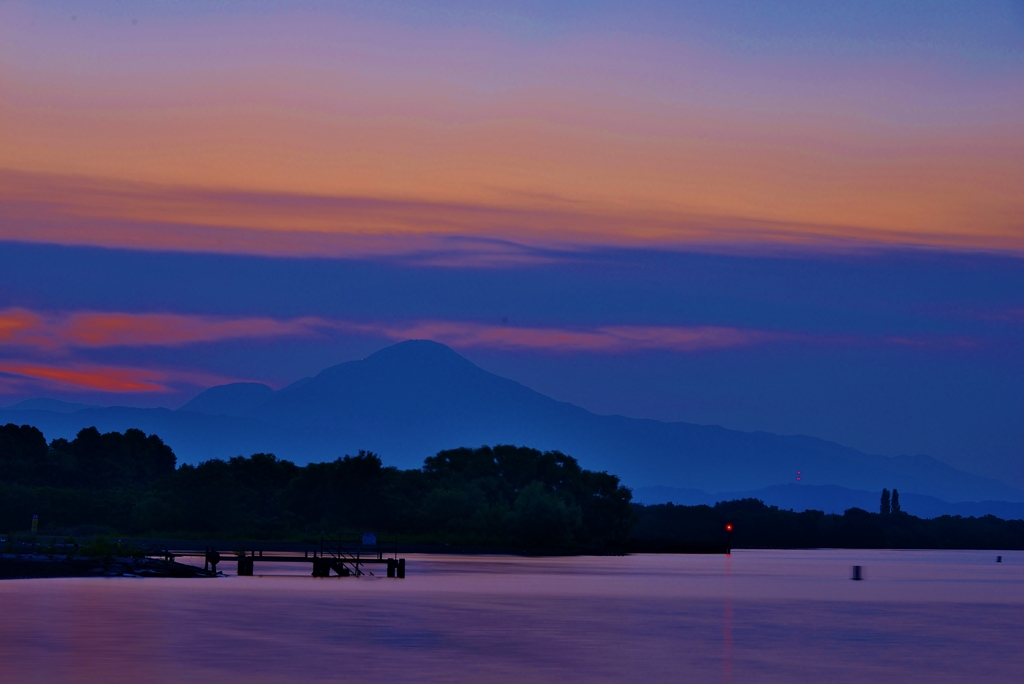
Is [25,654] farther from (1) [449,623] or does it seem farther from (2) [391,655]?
(1) [449,623]

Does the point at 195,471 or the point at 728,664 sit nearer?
the point at 728,664

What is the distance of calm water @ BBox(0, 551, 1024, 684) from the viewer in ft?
132

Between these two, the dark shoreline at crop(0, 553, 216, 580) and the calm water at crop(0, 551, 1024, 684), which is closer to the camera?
the calm water at crop(0, 551, 1024, 684)

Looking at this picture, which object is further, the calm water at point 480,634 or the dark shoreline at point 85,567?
the dark shoreline at point 85,567

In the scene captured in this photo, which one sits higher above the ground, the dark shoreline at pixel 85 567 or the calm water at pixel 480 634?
the dark shoreline at pixel 85 567

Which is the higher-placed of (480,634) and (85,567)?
(85,567)

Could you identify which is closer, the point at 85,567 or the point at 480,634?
the point at 480,634

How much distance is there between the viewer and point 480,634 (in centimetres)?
5241

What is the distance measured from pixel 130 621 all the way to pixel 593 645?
1722cm

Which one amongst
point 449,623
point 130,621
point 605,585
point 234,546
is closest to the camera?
point 130,621

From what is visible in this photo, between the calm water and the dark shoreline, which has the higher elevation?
the dark shoreline

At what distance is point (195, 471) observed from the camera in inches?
7687

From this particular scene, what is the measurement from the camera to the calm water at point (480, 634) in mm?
40250

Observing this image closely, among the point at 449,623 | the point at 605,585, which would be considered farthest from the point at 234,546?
the point at 449,623
